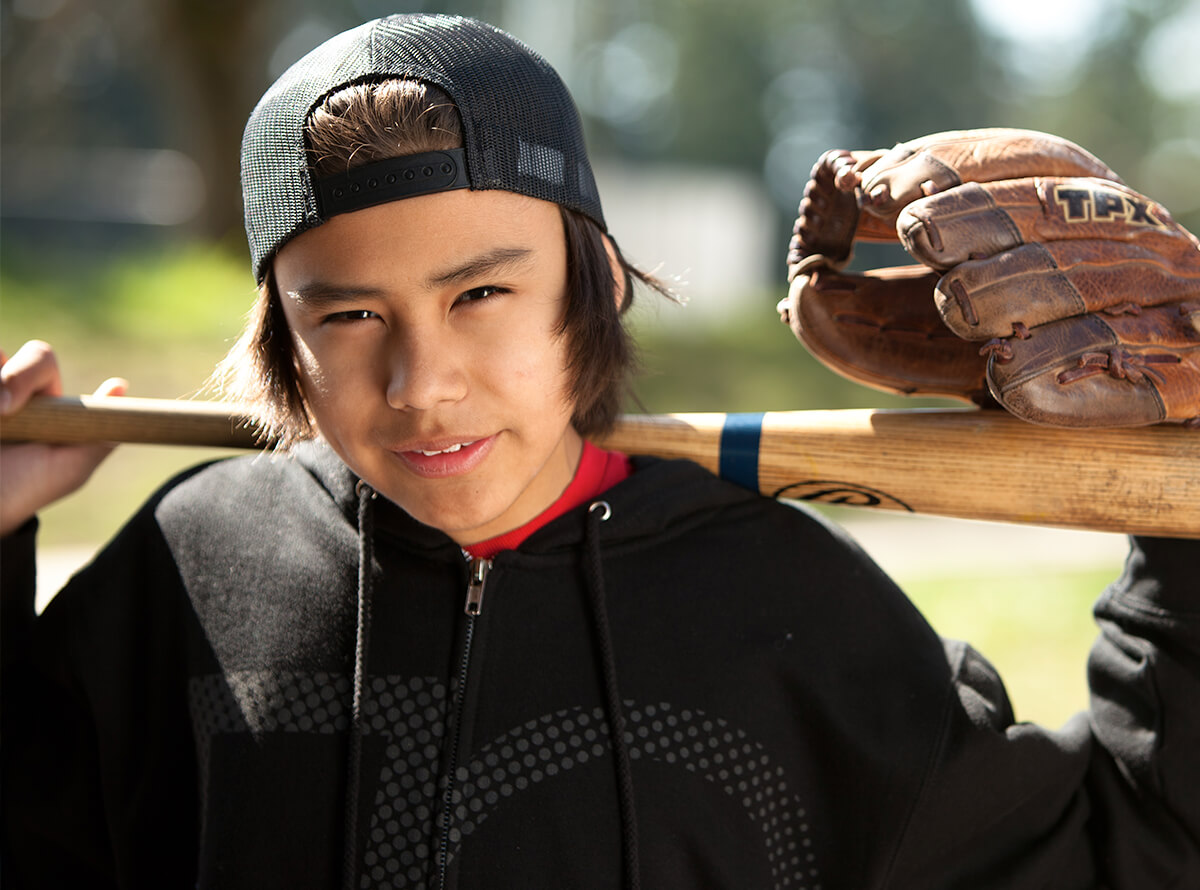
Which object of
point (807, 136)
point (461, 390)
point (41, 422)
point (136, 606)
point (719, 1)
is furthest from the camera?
point (719, 1)

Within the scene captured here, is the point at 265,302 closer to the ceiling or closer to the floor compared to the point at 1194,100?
closer to the ceiling

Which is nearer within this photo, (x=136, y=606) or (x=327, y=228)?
(x=327, y=228)

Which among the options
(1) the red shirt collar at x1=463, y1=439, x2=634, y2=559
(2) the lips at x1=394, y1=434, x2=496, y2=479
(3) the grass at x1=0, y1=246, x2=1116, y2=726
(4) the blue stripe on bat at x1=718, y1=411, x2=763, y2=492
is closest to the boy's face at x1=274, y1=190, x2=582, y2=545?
(2) the lips at x1=394, y1=434, x2=496, y2=479

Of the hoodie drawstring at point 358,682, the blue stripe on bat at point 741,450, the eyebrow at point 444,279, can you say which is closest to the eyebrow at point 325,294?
the eyebrow at point 444,279

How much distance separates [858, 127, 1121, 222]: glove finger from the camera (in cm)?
125

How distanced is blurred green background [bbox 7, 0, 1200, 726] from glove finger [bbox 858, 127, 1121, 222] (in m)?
0.55

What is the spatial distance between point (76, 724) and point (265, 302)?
0.67 metres

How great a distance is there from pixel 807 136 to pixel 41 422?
109ft

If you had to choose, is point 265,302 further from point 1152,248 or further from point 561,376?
point 1152,248

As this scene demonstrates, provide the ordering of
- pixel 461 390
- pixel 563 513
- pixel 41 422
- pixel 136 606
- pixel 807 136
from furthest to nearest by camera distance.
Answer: pixel 807 136, pixel 41 422, pixel 136 606, pixel 563 513, pixel 461 390

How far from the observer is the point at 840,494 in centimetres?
150

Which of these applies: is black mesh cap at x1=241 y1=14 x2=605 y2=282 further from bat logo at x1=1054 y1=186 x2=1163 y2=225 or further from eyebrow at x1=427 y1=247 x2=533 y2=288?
bat logo at x1=1054 y1=186 x2=1163 y2=225

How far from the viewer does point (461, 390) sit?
124 centimetres

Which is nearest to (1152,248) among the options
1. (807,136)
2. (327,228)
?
(327,228)
